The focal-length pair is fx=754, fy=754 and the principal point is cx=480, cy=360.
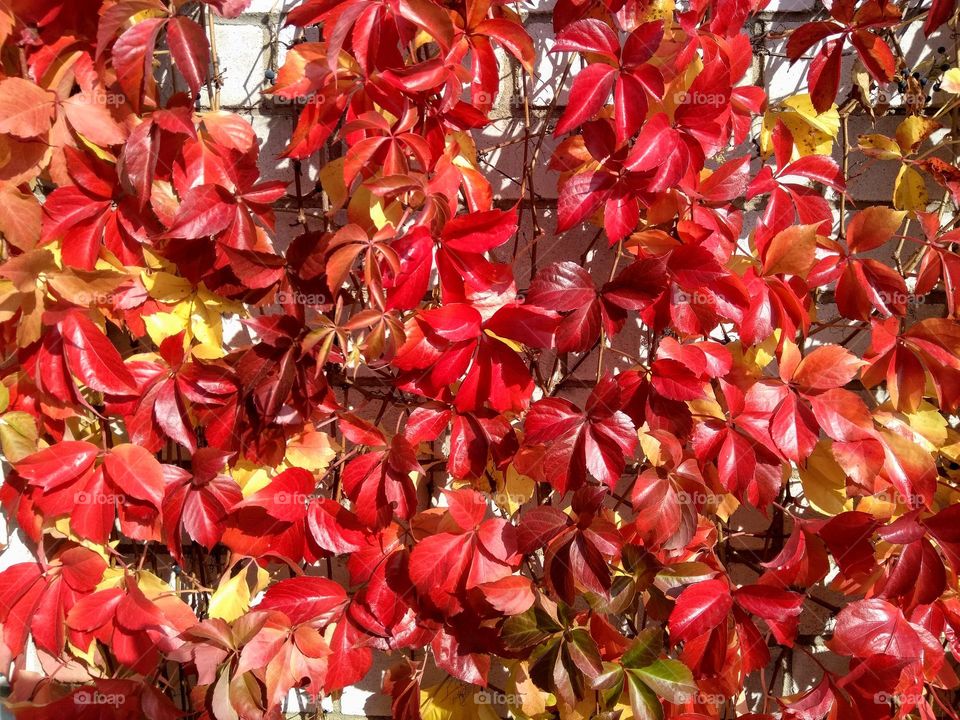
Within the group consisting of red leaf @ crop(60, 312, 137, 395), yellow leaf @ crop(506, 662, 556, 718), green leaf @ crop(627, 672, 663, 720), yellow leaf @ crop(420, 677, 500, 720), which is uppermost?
red leaf @ crop(60, 312, 137, 395)

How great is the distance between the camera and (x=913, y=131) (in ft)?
4.11

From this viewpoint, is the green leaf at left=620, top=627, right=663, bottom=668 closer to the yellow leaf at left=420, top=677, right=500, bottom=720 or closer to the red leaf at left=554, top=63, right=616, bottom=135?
the yellow leaf at left=420, top=677, right=500, bottom=720

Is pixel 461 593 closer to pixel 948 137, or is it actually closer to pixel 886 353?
pixel 886 353

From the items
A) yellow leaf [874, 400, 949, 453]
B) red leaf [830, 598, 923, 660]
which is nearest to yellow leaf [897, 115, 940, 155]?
yellow leaf [874, 400, 949, 453]

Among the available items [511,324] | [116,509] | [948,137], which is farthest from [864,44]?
[116,509]

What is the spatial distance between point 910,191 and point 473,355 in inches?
31.9

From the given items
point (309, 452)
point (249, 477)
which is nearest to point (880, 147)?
point (309, 452)

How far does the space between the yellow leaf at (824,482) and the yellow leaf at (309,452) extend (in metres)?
0.78

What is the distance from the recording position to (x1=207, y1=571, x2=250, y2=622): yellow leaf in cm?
124

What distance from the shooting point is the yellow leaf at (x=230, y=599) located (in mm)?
1236

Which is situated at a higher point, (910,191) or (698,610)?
(910,191)

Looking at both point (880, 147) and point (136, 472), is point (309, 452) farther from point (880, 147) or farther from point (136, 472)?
point (880, 147)

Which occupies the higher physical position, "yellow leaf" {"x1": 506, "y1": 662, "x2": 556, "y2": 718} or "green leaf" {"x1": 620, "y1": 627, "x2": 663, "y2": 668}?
"green leaf" {"x1": 620, "y1": 627, "x2": 663, "y2": 668}

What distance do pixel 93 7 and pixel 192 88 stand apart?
0.27 meters
